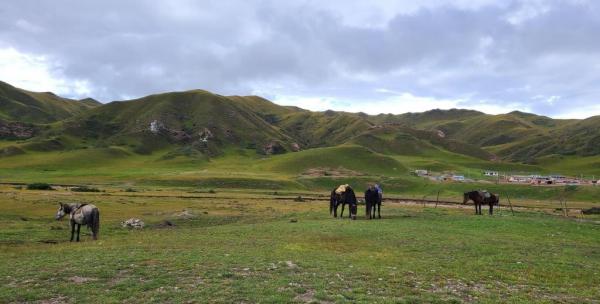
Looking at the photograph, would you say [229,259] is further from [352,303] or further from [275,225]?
[275,225]

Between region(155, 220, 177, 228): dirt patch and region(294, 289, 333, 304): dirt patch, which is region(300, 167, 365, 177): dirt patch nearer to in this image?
region(155, 220, 177, 228): dirt patch

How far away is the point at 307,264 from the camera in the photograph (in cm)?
1786

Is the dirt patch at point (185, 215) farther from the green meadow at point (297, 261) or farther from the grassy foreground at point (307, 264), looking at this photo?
the grassy foreground at point (307, 264)

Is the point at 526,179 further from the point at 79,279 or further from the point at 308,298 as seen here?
the point at 79,279

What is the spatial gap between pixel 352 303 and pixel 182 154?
598 feet

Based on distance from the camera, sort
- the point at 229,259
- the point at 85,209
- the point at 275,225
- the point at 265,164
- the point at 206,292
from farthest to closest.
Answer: the point at 265,164 → the point at 275,225 → the point at 85,209 → the point at 229,259 → the point at 206,292

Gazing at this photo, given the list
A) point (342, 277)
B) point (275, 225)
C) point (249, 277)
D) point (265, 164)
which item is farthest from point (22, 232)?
point (265, 164)

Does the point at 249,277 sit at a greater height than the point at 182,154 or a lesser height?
lesser

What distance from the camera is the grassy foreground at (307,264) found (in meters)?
13.3

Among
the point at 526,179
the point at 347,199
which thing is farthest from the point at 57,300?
the point at 526,179

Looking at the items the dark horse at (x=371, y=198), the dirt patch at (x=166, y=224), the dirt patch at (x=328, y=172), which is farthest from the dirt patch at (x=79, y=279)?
the dirt patch at (x=328, y=172)

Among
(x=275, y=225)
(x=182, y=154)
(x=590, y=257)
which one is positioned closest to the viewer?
(x=590, y=257)

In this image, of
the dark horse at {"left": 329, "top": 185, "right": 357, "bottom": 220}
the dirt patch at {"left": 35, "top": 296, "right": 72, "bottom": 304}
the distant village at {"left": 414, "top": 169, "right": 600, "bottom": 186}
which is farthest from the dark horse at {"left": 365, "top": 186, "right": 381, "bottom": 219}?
the distant village at {"left": 414, "top": 169, "right": 600, "bottom": 186}

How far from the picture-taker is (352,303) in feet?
40.0
